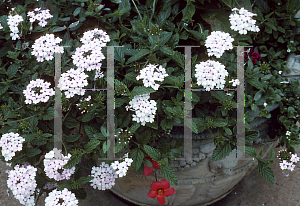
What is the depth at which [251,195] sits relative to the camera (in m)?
2.22

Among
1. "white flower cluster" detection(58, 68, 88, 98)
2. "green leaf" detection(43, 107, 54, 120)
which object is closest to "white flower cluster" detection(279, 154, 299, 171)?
"white flower cluster" detection(58, 68, 88, 98)

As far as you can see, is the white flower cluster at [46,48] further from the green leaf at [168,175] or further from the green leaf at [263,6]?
the green leaf at [263,6]

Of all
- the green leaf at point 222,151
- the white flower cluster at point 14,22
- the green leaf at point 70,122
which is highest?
the white flower cluster at point 14,22

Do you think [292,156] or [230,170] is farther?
[230,170]

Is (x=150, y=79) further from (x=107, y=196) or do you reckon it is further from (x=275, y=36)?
(x=107, y=196)

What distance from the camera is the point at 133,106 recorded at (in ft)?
4.09

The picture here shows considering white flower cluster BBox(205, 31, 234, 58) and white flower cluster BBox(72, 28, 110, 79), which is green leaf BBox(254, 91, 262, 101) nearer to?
white flower cluster BBox(205, 31, 234, 58)

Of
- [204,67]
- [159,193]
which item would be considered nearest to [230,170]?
[159,193]

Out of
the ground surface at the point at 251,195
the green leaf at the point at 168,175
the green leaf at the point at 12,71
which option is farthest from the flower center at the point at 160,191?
the green leaf at the point at 12,71

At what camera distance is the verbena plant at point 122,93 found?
4.22ft

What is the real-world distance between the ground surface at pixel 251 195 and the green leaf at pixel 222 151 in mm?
999

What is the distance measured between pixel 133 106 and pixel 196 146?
462 millimetres

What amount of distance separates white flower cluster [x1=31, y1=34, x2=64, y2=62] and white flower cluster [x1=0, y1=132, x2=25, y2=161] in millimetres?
371

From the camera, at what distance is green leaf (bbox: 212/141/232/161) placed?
1.32m
